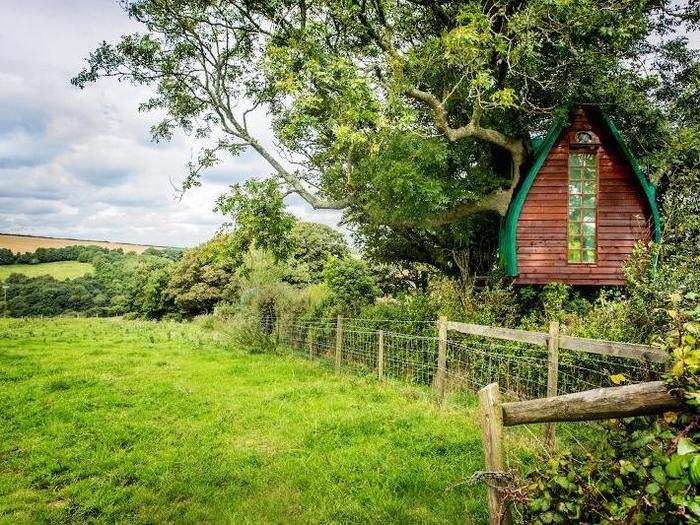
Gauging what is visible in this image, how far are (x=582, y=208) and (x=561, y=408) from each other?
12.9 m

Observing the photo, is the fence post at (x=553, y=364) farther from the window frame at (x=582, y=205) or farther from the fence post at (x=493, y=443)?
the window frame at (x=582, y=205)

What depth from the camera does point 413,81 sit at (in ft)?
46.9

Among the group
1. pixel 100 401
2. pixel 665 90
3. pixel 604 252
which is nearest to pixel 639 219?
pixel 604 252

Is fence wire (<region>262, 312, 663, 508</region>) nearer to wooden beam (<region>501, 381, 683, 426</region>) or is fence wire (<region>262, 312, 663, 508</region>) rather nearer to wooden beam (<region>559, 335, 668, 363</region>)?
wooden beam (<region>559, 335, 668, 363</region>)

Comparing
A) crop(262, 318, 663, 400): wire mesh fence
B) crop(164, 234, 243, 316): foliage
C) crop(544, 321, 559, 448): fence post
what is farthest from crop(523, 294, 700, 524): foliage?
crop(164, 234, 243, 316): foliage

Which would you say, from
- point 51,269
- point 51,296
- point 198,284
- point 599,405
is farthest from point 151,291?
point 599,405

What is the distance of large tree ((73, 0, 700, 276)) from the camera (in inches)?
456

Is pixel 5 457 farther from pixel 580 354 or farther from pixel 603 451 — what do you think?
pixel 580 354

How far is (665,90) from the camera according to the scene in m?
14.5

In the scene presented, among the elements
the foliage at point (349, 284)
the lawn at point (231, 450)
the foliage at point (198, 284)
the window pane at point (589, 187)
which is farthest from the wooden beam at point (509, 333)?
the foliage at point (198, 284)

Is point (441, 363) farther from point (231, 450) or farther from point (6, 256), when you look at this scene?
point (6, 256)

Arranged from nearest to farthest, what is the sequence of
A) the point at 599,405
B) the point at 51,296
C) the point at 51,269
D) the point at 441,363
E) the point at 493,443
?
the point at 599,405
the point at 493,443
the point at 441,363
the point at 51,296
the point at 51,269

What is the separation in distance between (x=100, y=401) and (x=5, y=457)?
2835 mm

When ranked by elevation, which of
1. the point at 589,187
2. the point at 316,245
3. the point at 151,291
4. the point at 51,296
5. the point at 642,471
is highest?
the point at 589,187
